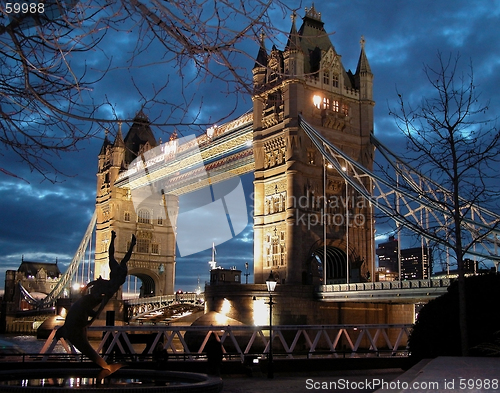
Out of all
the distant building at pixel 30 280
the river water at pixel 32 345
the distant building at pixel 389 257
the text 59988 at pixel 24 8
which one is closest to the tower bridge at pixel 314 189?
the river water at pixel 32 345

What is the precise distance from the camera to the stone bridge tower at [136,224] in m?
71.1

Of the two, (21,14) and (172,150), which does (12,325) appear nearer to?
(172,150)

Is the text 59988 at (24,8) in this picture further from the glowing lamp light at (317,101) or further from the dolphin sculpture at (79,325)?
the glowing lamp light at (317,101)

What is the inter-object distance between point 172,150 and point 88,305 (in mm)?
55148

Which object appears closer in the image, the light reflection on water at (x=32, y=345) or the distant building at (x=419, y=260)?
the distant building at (x=419, y=260)

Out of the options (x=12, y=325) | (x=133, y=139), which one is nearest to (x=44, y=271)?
(x=12, y=325)

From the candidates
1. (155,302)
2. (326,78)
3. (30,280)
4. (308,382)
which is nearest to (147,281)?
(155,302)

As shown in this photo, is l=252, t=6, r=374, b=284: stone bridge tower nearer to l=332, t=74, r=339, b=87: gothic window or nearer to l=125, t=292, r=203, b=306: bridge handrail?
l=332, t=74, r=339, b=87: gothic window

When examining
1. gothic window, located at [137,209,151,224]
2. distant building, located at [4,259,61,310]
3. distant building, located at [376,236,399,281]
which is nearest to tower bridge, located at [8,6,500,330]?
gothic window, located at [137,209,151,224]

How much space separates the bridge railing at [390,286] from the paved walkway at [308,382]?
11149 millimetres

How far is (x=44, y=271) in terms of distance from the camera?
111875 mm

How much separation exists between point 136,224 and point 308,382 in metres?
59.0

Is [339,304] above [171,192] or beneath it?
beneath

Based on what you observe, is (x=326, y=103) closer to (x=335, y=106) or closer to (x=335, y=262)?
(x=335, y=106)
